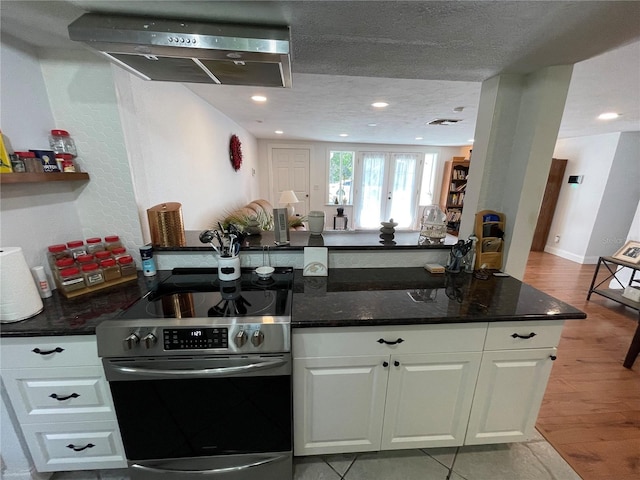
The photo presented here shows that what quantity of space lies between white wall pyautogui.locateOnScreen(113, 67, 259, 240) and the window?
3230 mm

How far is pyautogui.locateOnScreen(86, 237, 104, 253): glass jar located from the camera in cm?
144

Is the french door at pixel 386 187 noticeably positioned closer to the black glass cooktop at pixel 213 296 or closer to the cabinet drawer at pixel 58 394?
the black glass cooktop at pixel 213 296

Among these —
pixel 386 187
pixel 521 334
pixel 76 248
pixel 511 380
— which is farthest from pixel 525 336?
pixel 386 187

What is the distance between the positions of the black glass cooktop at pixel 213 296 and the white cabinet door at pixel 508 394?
1043mm

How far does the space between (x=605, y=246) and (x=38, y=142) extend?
7256 millimetres

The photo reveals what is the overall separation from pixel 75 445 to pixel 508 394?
2.09 meters

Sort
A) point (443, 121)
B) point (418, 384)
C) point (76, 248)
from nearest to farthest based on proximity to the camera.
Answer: point (418, 384) < point (76, 248) < point (443, 121)

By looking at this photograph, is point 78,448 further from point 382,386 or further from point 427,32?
point 427,32

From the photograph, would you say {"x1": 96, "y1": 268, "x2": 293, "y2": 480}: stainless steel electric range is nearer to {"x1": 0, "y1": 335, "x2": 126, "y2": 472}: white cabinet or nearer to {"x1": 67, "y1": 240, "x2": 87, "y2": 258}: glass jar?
{"x1": 0, "y1": 335, "x2": 126, "y2": 472}: white cabinet

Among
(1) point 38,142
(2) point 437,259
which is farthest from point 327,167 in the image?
(1) point 38,142

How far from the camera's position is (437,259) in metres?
1.76

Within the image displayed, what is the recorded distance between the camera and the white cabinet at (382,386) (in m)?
1.16

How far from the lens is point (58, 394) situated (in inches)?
44.1

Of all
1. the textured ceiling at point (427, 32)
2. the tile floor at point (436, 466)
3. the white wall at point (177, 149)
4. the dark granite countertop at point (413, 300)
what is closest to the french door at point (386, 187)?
the white wall at point (177, 149)
